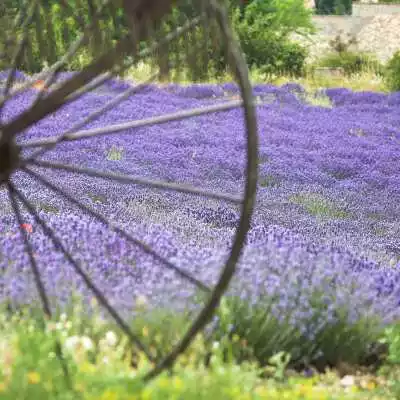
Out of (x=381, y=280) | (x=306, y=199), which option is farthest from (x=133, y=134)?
(x=381, y=280)

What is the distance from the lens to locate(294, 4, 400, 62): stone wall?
31141 mm

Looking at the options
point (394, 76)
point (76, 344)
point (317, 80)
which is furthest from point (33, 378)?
point (317, 80)

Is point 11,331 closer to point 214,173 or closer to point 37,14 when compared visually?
point 37,14

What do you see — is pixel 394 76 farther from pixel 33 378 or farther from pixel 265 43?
pixel 33 378

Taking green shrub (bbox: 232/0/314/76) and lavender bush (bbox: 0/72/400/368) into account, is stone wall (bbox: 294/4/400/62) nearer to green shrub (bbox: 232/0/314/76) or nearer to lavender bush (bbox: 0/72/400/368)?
green shrub (bbox: 232/0/314/76)

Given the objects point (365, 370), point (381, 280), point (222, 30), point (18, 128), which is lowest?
point (365, 370)

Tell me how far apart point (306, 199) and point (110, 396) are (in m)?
4.92

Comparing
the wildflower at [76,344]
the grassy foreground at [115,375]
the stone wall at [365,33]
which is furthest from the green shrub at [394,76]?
the wildflower at [76,344]

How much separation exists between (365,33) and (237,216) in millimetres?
29443

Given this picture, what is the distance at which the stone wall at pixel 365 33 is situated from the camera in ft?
102

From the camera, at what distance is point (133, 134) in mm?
9172

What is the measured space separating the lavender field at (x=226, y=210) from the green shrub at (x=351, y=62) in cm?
1229

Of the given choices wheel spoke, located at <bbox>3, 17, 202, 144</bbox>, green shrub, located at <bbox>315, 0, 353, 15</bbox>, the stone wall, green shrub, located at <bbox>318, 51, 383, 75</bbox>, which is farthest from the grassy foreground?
green shrub, located at <bbox>315, 0, 353, 15</bbox>

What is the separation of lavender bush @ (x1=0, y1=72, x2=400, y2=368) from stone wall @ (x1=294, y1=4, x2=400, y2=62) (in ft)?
60.6
